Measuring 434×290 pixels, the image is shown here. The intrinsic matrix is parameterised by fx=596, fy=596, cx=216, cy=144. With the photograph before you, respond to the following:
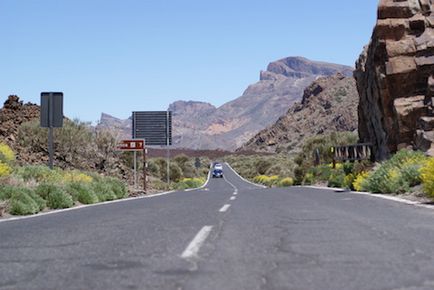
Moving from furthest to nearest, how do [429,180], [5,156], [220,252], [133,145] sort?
[133,145]
[5,156]
[429,180]
[220,252]

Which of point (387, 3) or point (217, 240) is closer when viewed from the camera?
point (217, 240)

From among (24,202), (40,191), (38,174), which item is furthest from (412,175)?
(38,174)

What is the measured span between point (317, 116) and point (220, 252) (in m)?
170

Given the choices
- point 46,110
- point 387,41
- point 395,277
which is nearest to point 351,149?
point 387,41

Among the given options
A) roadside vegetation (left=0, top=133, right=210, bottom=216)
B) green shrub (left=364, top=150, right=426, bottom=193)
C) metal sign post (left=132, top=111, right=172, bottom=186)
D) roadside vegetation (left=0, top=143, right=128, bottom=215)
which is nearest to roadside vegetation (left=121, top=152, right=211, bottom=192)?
metal sign post (left=132, top=111, right=172, bottom=186)

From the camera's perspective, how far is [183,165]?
109125 mm

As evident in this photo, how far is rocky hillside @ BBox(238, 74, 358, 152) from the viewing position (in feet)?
527

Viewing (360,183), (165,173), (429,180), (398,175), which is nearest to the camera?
(429,180)

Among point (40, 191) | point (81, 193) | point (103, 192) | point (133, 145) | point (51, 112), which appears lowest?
point (103, 192)

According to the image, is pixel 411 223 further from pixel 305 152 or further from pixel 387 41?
pixel 305 152

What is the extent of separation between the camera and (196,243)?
8.57 metres

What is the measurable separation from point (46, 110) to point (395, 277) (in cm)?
2193

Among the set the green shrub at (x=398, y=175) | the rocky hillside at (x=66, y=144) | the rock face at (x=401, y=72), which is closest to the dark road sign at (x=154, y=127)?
the rocky hillside at (x=66, y=144)

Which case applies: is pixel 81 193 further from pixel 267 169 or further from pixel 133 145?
pixel 267 169
